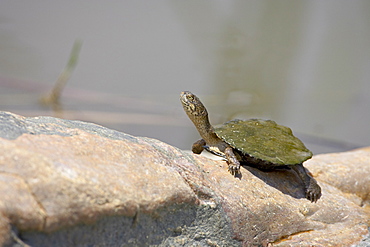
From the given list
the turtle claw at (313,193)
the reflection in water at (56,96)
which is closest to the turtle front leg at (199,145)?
the turtle claw at (313,193)

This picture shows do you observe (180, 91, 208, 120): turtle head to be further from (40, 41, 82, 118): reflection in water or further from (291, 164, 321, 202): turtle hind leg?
(40, 41, 82, 118): reflection in water

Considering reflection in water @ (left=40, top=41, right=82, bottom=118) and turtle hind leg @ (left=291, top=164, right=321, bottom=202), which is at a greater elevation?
reflection in water @ (left=40, top=41, right=82, bottom=118)

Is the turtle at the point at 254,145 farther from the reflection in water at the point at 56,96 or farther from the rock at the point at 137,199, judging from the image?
the reflection in water at the point at 56,96

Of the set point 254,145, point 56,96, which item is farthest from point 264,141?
point 56,96

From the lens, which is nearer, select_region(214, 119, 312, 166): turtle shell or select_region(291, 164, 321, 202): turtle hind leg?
select_region(214, 119, 312, 166): turtle shell

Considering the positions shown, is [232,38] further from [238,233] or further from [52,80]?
[238,233]

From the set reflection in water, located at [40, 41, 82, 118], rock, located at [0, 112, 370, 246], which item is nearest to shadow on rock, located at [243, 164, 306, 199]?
rock, located at [0, 112, 370, 246]

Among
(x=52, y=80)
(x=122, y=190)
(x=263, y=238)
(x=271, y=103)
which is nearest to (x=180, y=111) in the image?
(x=271, y=103)
